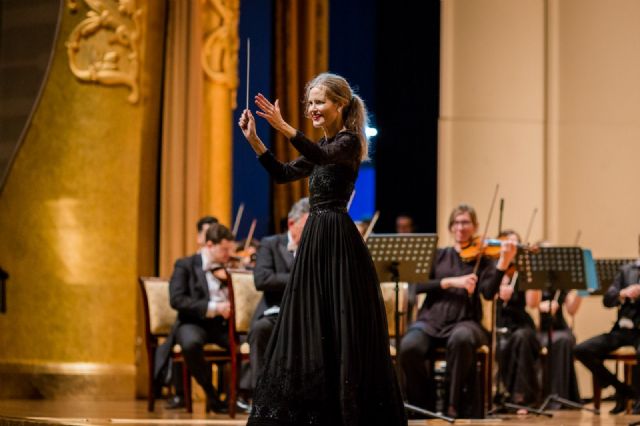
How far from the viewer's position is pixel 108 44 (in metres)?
7.69

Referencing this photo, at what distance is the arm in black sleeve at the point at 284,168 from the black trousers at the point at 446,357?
8.11 feet

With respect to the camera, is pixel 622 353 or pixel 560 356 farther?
pixel 560 356

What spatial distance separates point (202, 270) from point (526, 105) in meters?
3.34

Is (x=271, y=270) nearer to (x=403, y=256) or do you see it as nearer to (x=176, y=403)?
(x=403, y=256)

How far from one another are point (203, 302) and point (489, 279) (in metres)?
1.64

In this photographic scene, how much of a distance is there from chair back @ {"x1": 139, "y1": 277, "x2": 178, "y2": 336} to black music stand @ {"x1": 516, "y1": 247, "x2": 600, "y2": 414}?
83.2 inches

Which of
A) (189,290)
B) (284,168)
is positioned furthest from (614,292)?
(284,168)

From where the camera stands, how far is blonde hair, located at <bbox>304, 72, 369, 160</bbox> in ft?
14.1

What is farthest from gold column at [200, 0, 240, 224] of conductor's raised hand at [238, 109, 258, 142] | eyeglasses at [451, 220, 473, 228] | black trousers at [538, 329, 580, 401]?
conductor's raised hand at [238, 109, 258, 142]

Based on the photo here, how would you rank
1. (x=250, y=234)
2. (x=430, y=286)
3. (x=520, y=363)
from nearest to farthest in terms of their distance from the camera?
(x=430, y=286) → (x=520, y=363) → (x=250, y=234)

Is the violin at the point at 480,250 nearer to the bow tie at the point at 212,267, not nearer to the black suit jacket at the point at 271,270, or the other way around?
the black suit jacket at the point at 271,270

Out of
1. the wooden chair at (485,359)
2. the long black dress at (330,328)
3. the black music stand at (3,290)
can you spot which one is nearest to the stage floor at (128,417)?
the wooden chair at (485,359)

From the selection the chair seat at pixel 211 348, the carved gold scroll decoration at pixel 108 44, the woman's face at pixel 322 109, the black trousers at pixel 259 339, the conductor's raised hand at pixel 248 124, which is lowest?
the chair seat at pixel 211 348

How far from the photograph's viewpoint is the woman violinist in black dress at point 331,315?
4254mm
